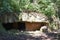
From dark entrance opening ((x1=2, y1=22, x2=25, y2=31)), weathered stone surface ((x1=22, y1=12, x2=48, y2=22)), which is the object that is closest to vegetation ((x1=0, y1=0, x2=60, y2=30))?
weathered stone surface ((x1=22, y1=12, x2=48, y2=22))

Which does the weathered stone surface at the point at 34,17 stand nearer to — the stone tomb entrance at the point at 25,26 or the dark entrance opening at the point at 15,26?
the stone tomb entrance at the point at 25,26

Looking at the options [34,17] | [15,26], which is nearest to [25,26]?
[15,26]

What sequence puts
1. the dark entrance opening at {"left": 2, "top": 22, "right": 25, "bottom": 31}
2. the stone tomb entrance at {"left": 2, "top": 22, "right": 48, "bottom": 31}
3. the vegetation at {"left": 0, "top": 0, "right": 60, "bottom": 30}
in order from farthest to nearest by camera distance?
the stone tomb entrance at {"left": 2, "top": 22, "right": 48, "bottom": 31} → the dark entrance opening at {"left": 2, "top": 22, "right": 25, "bottom": 31} → the vegetation at {"left": 0, "top": 0, "right": 60, "bottom": 30}

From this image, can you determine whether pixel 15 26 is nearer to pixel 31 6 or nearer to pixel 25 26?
pixel 25 26

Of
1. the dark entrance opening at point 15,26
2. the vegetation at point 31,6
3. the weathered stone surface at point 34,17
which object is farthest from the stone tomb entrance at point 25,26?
the vegetation at point 31,6

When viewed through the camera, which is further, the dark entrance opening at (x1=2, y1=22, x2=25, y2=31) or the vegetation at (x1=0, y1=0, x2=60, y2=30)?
the dark entrance opening at (x1=2, y1=22, x2=25, y2=31)

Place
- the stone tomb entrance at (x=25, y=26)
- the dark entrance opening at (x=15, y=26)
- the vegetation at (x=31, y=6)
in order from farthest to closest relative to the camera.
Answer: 1. the stone tomb entrance at (x=25, y=26)
2. the dark entrance opening at (x=15, y=26)
3. the vegetation at (x=31, y=6)

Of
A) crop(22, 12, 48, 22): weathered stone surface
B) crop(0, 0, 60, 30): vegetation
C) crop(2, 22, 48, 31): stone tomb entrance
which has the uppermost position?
crop(0, 0, 60, 30): vegetation

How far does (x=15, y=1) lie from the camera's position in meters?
13.4

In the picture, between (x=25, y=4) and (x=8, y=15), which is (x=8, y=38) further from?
(x=25, y=4)

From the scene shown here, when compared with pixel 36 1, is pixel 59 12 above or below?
below

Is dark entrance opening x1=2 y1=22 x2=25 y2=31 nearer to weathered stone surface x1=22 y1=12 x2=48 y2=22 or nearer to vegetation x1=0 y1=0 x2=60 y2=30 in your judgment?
weathered stone surface x1=22 y1=12 x2=48 y2=22

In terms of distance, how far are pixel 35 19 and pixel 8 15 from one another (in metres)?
2.27

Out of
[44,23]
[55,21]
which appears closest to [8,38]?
[44,23]
